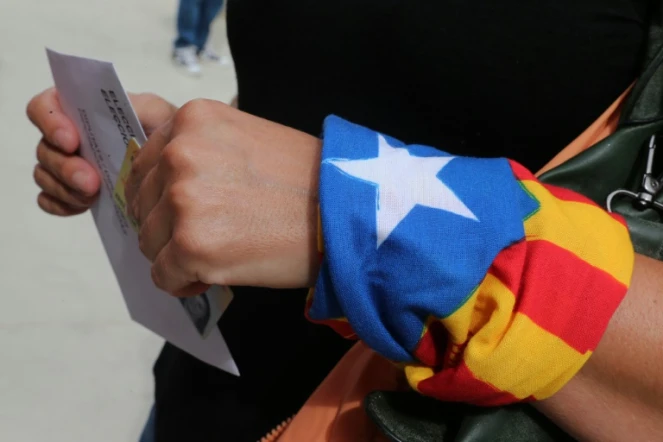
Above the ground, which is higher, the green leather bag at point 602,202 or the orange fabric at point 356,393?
the green leather bag at point 602,202

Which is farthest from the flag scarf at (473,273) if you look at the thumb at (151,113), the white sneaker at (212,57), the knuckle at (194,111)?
the white sneaker at (212,57)

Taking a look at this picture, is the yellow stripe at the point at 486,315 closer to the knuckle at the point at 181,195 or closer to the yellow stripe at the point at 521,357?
the yellow stripe at the point at 521,357

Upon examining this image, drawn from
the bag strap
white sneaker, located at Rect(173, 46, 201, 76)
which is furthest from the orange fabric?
white sneaker, located at Rect(173, 46, 201, 76)

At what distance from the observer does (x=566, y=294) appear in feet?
1.00

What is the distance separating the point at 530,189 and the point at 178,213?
21 centimetres

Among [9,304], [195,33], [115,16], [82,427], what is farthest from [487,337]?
[115,16]

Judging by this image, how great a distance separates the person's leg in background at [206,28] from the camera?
2389 millimetres

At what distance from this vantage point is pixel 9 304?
1364mm

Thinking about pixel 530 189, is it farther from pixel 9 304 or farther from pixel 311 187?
pixel 9 304

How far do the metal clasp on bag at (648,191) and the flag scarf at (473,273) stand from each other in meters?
0.06

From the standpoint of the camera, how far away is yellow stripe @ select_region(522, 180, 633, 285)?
310 millimetres

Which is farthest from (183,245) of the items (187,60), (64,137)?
(187,60)

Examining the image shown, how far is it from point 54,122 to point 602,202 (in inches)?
18.4

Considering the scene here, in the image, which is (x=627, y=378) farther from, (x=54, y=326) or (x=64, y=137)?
(x=54, y=326)
